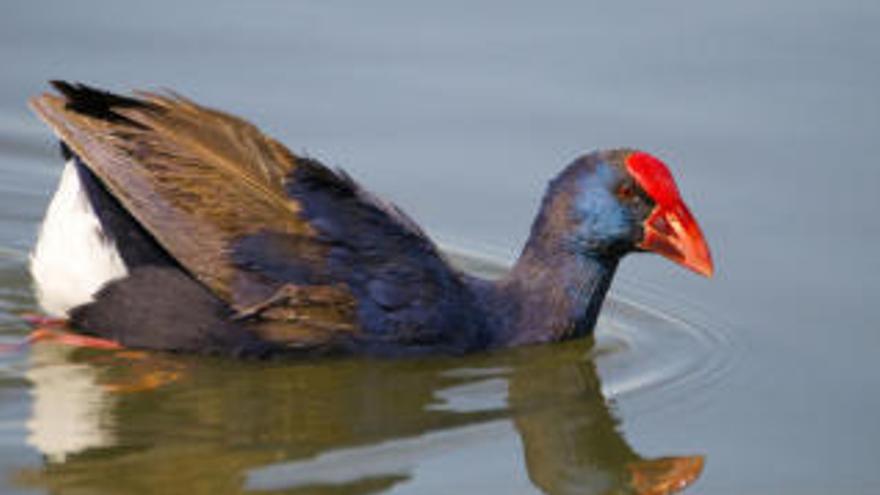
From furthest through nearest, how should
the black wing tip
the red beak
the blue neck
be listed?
the blue neck
the red beak
the black wing tip

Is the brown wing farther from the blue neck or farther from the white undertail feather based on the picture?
the blue neck

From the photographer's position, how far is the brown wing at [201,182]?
27.0 feet

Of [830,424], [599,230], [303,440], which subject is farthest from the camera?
[599,230]

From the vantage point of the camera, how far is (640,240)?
8742 millimetres

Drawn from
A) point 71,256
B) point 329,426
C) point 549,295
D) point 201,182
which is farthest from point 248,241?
point 549,295

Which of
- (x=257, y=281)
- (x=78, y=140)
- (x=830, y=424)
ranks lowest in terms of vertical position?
(x=830, y=424)

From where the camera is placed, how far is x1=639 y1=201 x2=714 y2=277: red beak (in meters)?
8.66

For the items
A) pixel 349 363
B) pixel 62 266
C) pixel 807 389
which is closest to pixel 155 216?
pixel 62 266

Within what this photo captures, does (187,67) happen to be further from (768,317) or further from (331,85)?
(768,317)

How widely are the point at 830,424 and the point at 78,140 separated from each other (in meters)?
3.31

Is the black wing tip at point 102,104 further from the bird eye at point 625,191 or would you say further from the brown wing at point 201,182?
the bird eye at point 625,191

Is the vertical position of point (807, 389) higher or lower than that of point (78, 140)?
lower

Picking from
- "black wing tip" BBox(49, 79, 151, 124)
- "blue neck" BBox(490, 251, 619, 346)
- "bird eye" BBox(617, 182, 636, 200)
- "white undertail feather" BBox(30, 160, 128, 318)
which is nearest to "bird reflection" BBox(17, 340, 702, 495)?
"blue neck" BBox(490, 251, 619, 346)

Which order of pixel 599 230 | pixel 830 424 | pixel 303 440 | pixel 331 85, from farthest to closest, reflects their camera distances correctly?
pixel 331 85
pixel 599 230
pixel 830 424
pixel 303 440
